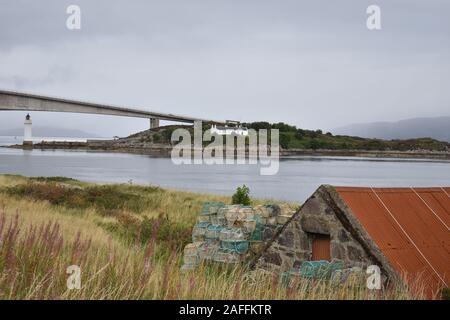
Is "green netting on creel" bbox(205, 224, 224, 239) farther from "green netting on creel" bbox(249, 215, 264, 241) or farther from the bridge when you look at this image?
the bridge

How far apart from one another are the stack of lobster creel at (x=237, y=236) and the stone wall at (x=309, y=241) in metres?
1.13

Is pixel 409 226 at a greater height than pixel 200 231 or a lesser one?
greater

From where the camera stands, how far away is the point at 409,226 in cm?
1205

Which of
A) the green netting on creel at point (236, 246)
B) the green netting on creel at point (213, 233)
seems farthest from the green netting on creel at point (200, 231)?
the green netting on creel at point (236, 246)

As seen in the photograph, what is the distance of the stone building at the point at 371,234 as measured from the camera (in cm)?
1065

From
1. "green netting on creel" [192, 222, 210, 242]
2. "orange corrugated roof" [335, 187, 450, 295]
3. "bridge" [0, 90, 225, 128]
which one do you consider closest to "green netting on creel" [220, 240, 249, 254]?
"green netting on creel" [192, 222, 210, 242]

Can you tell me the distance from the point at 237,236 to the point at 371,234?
4268 millimetres

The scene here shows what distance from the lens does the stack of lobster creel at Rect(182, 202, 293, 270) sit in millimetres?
14180

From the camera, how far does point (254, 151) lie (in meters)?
156

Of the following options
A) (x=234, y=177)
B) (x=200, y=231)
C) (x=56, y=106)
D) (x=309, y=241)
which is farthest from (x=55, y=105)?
(x=309, y=241)

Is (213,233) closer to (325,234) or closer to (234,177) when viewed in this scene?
(325,234)

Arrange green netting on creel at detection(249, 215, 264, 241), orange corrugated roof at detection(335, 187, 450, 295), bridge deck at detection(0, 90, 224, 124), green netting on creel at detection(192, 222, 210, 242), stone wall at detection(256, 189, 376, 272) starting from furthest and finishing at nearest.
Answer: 1. bridge deck at detection(0, 90, 224, 124)
2. green netting on creel at detection(192, 222, 210, 242)
3. green netting on creel at detection(249, 215, 264, 241)
4. stone wall at detection(256, 189, 376, 272)
5. orange corrugated roof at detection(335, 187, 450, 295)
